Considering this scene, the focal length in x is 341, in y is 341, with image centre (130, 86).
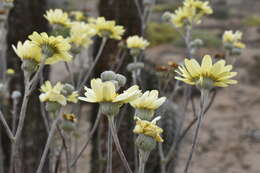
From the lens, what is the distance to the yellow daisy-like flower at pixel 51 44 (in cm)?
90

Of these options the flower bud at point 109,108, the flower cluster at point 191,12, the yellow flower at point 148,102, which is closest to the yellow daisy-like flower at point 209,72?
the yellow flower at point 148,102

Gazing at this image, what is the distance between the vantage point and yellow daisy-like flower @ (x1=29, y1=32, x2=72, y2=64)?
0.90 meters

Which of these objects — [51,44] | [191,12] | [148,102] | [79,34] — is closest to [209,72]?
[148,102]

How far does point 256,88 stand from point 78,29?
479 centimetres

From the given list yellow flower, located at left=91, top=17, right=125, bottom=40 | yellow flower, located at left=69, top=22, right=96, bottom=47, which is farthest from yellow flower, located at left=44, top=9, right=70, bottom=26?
yellow flower, located at left=91, top=17, right=125, bottom=40

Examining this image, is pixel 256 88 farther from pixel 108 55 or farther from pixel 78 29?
pixel 78 29

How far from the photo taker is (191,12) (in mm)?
1611

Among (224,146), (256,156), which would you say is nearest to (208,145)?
(224,146)

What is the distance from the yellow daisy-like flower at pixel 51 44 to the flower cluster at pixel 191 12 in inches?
32.6

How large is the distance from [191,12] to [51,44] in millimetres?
887

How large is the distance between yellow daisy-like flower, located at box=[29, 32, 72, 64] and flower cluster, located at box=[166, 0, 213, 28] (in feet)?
2.71

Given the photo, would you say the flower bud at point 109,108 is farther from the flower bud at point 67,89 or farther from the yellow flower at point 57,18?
the yellow flower at point 57,18

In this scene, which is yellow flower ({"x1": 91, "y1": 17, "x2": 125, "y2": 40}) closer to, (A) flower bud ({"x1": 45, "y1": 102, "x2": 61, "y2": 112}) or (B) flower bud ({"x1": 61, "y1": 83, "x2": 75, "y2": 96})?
(B) flower bud ({"x1": 61, "y1": 83, "x2": 75, "y2": 96})

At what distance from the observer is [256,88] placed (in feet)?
18.4
